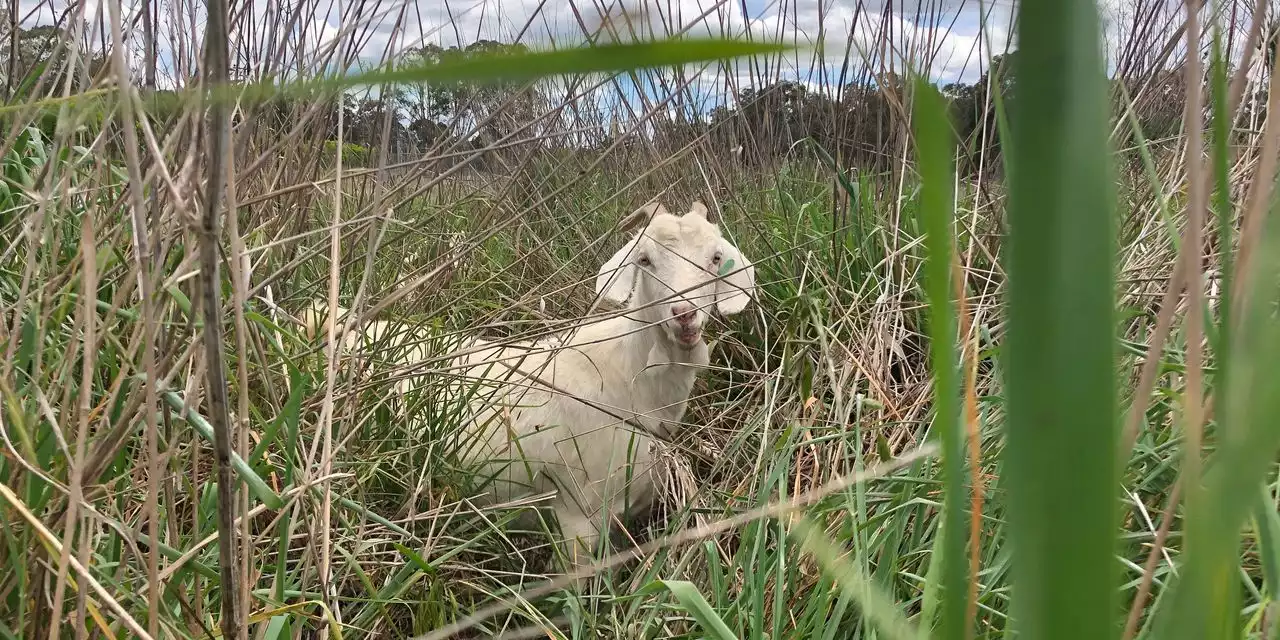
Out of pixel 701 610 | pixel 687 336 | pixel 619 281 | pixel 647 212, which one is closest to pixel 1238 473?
pixel 701 610

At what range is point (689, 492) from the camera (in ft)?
5.61

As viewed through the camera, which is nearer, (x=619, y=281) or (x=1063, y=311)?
(x=1063, y=311)

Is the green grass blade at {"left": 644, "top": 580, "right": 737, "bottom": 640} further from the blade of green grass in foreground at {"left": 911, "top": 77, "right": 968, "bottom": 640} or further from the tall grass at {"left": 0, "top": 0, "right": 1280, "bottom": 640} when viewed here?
the blade of green grass in foreground at {"left": 911, "top": 77, "right": 968, "bottom": 640}

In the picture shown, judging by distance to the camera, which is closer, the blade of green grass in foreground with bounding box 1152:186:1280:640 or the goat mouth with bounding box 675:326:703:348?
the blade of green grass in foreground with bounding box 1152:186:1280:640

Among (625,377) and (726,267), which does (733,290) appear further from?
(625,377)

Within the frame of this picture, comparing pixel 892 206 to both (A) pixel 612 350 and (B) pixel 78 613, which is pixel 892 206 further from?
(B) pixel 78 613

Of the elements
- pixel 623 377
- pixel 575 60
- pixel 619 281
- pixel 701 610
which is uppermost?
pixel 575 60

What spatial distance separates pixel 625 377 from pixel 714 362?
390 millimetres

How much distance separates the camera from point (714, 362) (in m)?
2.54

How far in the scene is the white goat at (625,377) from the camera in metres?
2.05

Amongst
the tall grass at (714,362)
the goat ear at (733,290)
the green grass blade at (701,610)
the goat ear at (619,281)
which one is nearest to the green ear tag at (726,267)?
the goat ear at (733,290)

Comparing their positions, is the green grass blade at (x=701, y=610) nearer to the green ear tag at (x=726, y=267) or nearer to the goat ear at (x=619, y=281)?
the green ear tag at (x=726, y=267)

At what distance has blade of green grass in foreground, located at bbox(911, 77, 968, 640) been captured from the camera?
222mm

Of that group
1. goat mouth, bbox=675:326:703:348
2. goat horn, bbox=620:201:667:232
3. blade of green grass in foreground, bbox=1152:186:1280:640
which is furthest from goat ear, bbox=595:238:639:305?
blade of green grass in foreground, bbox=1152:186:1280:640
